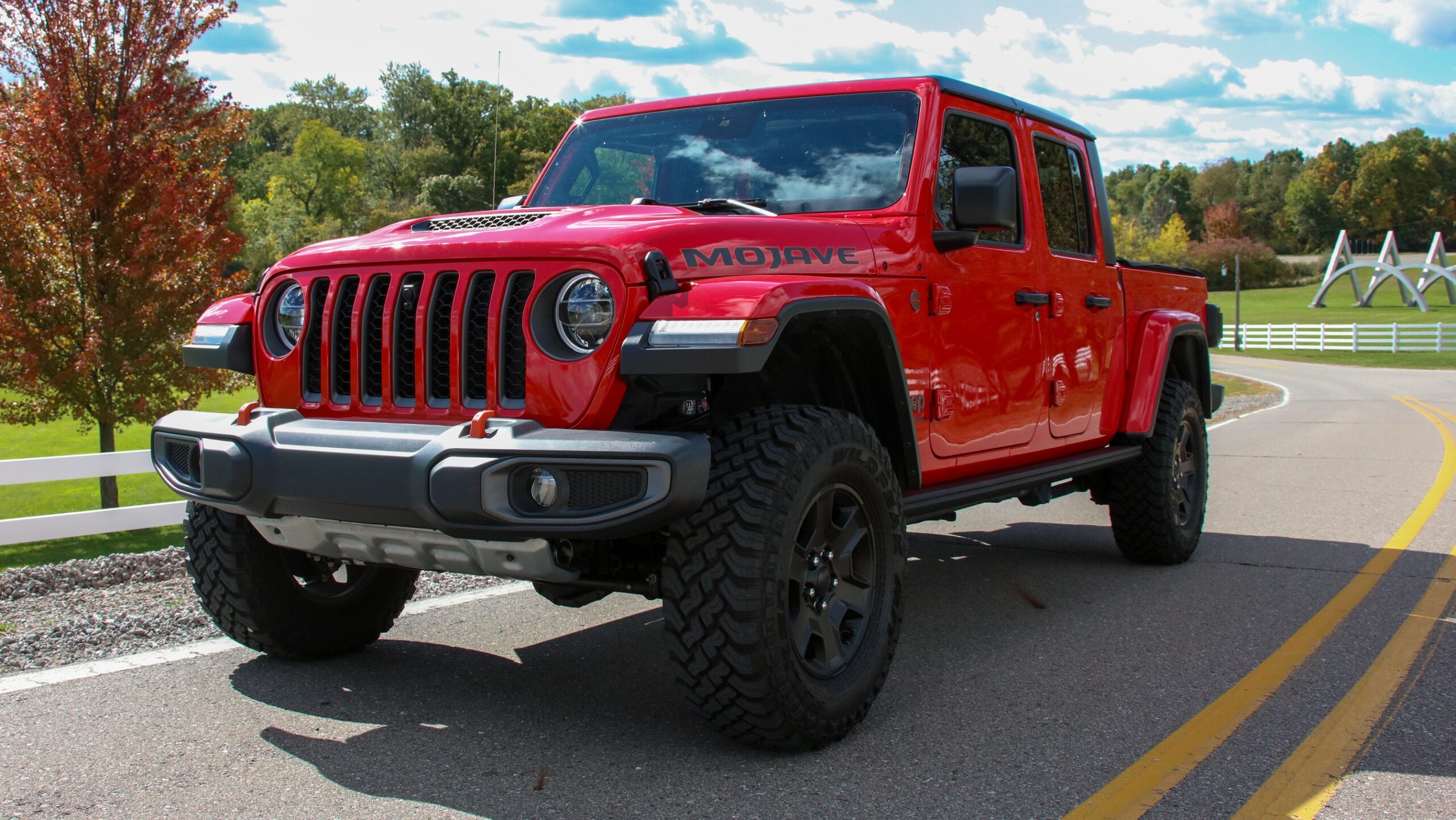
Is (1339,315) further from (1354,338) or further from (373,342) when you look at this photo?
(373,342)

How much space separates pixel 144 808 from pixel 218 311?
1.80 m

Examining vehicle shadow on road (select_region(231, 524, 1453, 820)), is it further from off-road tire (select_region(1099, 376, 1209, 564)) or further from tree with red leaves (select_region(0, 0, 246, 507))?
tree with red leaves (select_region(0, 0, 246, 507))

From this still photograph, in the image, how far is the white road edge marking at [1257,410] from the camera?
62.0 ft

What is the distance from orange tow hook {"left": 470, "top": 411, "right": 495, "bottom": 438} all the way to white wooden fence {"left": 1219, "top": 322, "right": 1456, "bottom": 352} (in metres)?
46.6

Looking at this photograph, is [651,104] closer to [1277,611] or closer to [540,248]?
[540,248]

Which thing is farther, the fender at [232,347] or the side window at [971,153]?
the side window at [971,153]

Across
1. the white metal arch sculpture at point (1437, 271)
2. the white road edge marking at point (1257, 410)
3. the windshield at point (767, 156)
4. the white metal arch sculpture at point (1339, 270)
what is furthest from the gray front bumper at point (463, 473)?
the white metal arch sculpture at point (1437, 271)

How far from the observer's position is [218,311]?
439 cm

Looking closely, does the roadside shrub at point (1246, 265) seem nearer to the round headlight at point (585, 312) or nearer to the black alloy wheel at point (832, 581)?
the black alloy wheel at point (832, 581)

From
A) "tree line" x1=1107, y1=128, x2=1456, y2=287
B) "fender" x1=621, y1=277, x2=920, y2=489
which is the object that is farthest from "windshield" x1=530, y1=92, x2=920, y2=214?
"tree line" x1=1107, y1=128, x2=1456, y2=287

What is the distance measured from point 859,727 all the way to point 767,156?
2.27 m

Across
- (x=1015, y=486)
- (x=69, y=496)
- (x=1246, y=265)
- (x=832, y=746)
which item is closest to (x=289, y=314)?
(x=832, y=746)

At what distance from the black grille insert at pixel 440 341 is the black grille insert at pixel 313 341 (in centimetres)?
50

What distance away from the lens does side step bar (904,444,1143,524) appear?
460 centimetres
